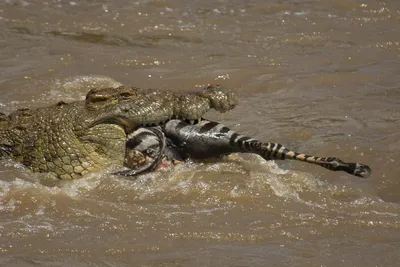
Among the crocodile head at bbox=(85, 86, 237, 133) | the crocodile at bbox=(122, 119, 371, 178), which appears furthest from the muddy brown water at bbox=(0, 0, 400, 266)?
the crocodile head at bbox=(85, 86, 237, 133)

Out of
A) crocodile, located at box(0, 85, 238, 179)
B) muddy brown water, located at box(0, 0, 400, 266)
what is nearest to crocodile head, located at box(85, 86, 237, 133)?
crocodile, located at box(0, 85, 238, 179)

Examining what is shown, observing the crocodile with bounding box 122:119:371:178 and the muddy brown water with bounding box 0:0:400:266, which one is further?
the crocodile with bounding box 122:119:371:178

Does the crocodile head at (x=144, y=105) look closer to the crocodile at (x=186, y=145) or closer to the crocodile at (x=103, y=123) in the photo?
the crocodile at (x=103, y=123)

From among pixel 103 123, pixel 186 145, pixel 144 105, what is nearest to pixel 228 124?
pixel 186 145

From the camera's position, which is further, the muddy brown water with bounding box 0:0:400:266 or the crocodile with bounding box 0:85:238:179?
the crocodile with bounding box 0:85:238:179

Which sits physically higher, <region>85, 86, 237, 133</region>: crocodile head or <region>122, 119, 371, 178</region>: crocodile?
<region>85, 86, 237, 133</region>: crocodile head

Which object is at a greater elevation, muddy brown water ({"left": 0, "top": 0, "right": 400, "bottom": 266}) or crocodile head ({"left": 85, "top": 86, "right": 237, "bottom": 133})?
crocodile head ({"left": 85, "top": 86, "right": 237, "bottom": 133})

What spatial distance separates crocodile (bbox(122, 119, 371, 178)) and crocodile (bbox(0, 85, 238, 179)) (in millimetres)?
89

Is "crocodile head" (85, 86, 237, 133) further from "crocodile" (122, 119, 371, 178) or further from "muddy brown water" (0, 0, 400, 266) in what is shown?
"muddy brown water" (0, 0, 400, 266)

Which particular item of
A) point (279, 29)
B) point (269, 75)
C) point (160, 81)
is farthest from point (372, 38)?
point (160, 81)

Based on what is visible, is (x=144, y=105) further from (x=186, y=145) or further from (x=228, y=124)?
(x=228, y=124)

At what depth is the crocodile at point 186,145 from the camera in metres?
5.29

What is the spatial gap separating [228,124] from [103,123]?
1.63 m

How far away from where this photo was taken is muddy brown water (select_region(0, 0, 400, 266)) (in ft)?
14.4
